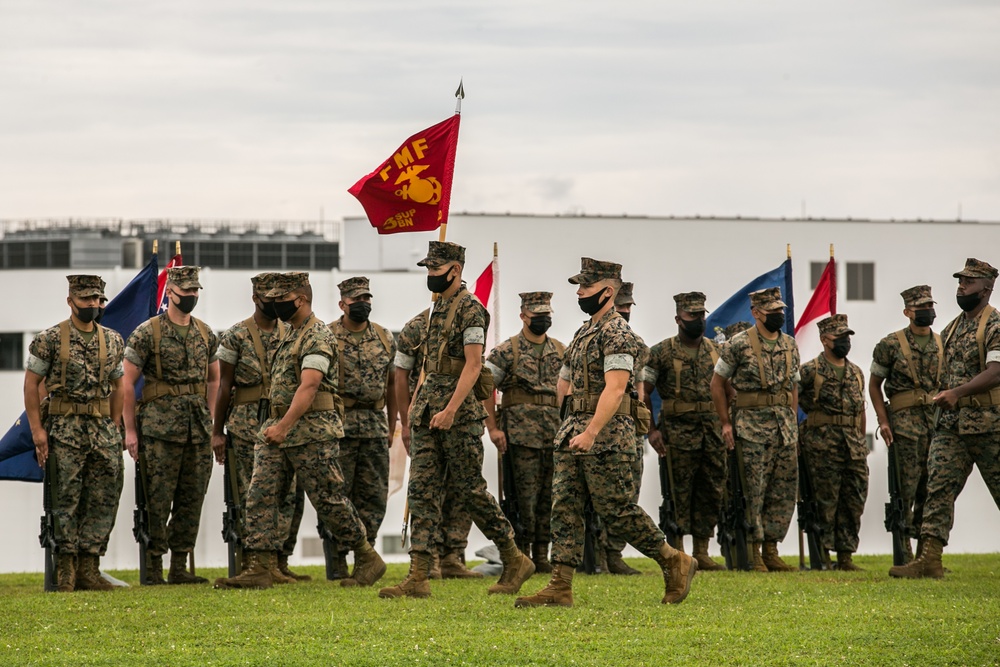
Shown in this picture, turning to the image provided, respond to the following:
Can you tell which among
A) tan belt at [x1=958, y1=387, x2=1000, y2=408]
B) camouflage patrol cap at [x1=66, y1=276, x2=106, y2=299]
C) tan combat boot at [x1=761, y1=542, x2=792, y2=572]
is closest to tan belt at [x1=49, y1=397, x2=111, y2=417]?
camouflage patrol cap at [x1=66, y1=276, x2=106, y2=299]

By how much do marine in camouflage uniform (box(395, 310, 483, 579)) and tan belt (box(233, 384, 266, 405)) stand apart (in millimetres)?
1173

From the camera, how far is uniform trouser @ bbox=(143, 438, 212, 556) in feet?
38.6

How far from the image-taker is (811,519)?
13.6m

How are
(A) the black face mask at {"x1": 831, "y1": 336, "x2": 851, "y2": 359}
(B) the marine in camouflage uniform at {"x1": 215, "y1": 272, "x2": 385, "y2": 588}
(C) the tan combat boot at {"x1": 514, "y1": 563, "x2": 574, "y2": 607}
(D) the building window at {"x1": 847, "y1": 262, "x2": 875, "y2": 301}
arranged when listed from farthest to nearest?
(D) the building window at {"x1": 847, "y1": 262, "x2": 875, "y2": 301} < (A) the black face mask at {"x1": 831, "y1": 336, "x2": 851, "y2": 359} < (B) the marine in camouflage uniform at {"x1": 215, "y1": 272, "x2": 385, "y2": 588} < (C) the tan combat boot at {"x1": 514, "y1": 563, "x2": 574, "y2": 607}

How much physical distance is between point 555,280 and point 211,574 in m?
24.8

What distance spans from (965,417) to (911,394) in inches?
93.5

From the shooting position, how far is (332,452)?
10695 millimetres

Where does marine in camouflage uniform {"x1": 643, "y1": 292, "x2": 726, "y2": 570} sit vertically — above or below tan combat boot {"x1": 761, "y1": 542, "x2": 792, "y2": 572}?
above

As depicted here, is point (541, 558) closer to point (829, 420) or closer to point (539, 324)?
point (539, 324)

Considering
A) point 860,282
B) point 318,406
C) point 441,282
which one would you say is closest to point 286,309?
point 318,406

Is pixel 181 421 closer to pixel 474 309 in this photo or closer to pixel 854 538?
pixel 474 309

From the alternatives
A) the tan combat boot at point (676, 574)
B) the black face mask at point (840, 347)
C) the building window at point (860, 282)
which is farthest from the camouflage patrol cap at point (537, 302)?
the building window at point (860, 282)

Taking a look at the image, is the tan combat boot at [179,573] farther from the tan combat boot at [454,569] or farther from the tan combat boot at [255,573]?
the tan combat boot at [454,569]

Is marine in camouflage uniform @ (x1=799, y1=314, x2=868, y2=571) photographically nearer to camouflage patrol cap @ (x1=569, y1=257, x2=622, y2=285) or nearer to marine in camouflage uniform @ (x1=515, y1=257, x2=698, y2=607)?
marine in camouflage uniform @ (x1=515, y1=257, x2=698, y2=607)
